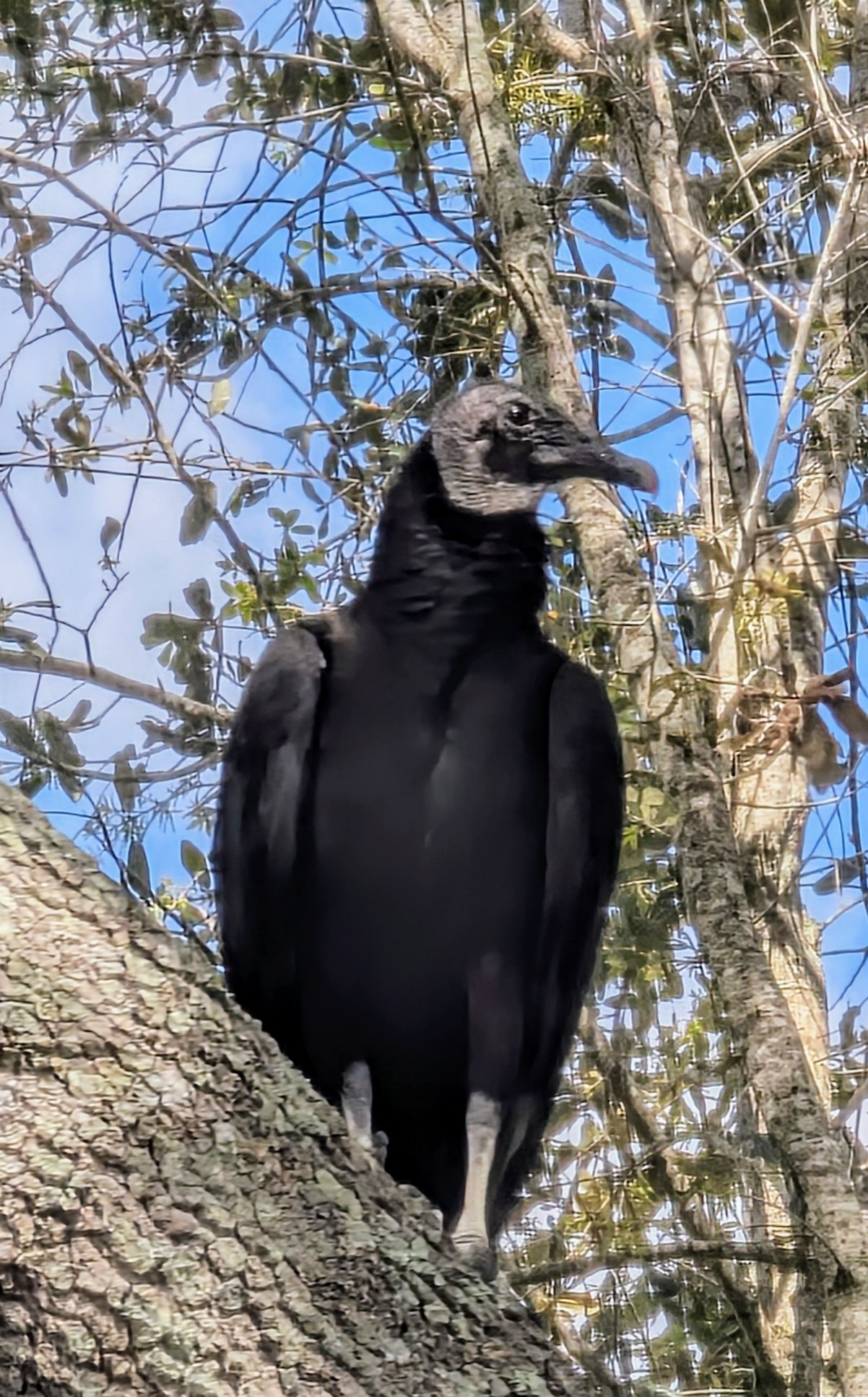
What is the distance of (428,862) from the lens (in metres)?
2.53

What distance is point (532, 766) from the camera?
262 cm

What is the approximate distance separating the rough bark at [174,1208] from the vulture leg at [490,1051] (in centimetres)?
→ 82

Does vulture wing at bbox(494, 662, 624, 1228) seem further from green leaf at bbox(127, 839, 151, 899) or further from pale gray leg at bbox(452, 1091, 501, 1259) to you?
green leaf at bbox(127, 839, 151, 899)

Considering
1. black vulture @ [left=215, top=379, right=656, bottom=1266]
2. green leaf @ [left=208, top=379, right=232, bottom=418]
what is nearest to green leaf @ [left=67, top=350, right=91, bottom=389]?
green leaf @ [left=208, top=379, right=232, bottom=418]

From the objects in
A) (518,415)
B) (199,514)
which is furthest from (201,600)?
(518,415)

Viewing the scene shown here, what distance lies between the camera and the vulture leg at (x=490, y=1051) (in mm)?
2482

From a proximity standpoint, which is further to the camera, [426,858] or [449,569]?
[449,569]

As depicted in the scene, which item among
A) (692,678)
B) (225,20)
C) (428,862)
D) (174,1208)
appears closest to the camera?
(174,1208)

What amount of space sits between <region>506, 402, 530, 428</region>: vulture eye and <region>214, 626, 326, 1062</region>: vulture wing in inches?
26.7

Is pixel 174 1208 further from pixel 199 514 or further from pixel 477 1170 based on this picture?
pixel 199 514

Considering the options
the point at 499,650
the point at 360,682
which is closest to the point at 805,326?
the point at 499,650

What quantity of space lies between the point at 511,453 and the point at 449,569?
360mm

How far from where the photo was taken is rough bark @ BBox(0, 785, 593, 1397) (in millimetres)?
1414

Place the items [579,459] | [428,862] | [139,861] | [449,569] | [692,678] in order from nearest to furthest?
1. [428,862]
2. [449,569]
3. [579,459]
4. [692,678]
5. [139,861]
